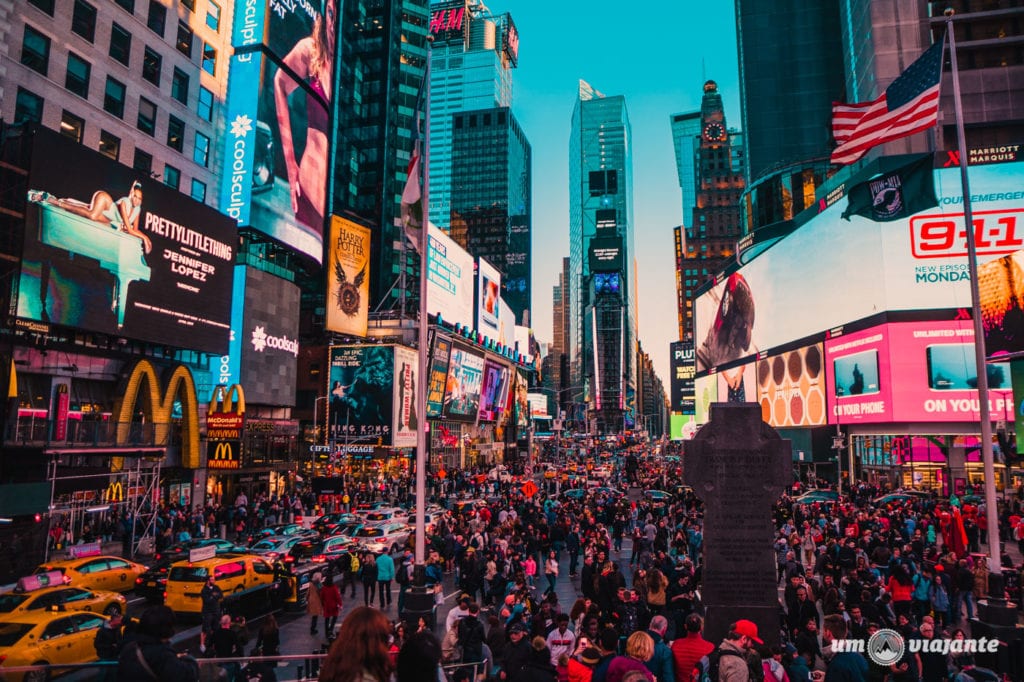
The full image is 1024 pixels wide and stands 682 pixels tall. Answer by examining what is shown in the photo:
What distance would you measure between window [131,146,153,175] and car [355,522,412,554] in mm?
23999

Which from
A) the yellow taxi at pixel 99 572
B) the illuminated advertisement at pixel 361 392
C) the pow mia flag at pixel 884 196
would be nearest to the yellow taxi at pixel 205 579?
the yellow taxi at pixel 99 572

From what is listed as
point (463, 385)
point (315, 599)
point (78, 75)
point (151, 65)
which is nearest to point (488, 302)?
point (463, 385)

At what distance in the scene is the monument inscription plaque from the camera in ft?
45.9

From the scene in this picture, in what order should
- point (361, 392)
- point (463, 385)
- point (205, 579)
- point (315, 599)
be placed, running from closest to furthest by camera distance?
point (315, 599) < point (205, 579) < point (361, 392) < point (463, 385)

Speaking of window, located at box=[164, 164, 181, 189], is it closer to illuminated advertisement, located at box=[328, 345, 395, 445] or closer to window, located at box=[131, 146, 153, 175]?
window, located at box=[131, 146, 153, 175]

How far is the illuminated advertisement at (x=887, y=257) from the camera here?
56906mm

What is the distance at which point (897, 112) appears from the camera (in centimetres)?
1870

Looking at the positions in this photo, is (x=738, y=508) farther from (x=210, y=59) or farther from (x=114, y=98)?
(x=210, y=59)

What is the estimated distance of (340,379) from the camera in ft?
213

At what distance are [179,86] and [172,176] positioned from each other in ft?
18.4

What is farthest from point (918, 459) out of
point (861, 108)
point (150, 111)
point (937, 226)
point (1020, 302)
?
point (150, 111)

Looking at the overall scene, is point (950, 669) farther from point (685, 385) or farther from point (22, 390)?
point (685, 385)

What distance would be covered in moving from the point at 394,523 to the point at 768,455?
62.2 ft

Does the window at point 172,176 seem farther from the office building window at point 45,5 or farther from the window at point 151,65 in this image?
the office building window at point 45,5
